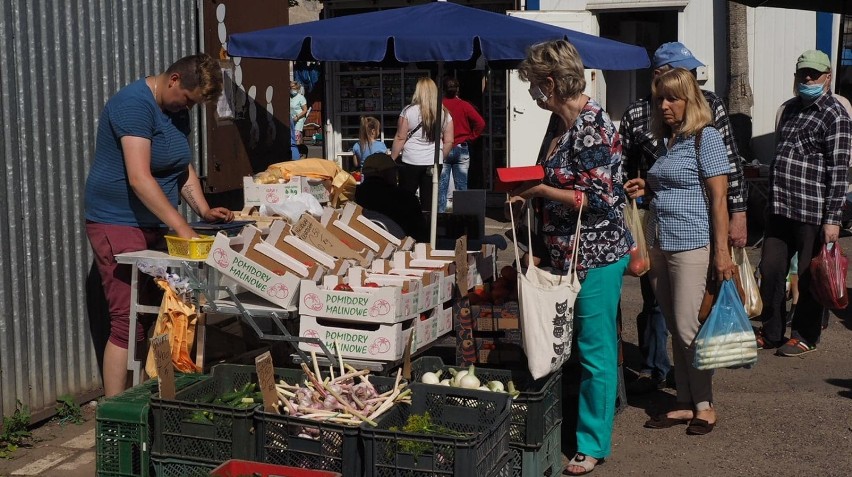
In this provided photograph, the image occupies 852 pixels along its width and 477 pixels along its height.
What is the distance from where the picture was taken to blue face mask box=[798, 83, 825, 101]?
22.2ft

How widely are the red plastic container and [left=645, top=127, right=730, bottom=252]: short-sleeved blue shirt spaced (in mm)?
2313

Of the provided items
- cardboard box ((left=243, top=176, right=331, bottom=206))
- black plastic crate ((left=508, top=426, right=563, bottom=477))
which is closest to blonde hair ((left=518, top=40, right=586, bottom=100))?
black plastic crate ((left=508, top=426, right=563, bottom=477))

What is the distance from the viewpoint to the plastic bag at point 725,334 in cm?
521

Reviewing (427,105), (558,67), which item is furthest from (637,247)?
(427,105)

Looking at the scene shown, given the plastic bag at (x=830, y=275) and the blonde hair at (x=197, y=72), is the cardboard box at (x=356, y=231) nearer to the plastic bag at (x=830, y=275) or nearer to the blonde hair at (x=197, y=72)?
the blonde hair at (x=197, y=72)

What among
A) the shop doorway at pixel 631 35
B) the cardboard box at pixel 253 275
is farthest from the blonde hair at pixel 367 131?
the cardboard box at pixel 253 275

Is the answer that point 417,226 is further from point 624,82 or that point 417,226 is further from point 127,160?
point 624,82

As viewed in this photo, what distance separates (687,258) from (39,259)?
11.2 feet

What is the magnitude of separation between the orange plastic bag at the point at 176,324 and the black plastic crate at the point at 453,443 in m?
1.28

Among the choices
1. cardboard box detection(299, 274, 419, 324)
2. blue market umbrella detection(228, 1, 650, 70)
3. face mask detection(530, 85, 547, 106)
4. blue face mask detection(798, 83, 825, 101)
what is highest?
blue market umbrella detection(228, 1, 650, 70)

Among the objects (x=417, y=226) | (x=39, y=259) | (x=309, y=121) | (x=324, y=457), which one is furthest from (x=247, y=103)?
(x=309, y=121)

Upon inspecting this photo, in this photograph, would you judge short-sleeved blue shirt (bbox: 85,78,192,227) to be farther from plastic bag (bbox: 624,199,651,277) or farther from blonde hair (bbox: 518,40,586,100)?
plastic bag (bbox: 624,199,651,277)

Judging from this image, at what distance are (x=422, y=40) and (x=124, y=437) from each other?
291 cm

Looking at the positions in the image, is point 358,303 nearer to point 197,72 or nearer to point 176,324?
point 176,324
